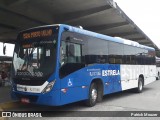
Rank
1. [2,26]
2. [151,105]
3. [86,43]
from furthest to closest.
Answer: [2,26] → [151,105] → [86,43]

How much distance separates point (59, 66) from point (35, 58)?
94 centimetres

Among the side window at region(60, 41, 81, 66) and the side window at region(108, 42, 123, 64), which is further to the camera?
the side window at region(108, 42, 123, 64)

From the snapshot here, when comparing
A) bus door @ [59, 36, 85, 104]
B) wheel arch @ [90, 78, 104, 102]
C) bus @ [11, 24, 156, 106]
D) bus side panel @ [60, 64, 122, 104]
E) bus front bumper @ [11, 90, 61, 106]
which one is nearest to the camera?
bus front bumper @ [11, 90, 61, 106]

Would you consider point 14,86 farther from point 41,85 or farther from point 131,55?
point 131,55

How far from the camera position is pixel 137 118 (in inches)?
345

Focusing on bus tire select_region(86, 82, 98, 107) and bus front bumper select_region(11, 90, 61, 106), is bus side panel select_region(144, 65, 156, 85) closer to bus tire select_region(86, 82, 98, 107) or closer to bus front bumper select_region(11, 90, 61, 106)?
bus tire select_region(86, 82, 98, 107)

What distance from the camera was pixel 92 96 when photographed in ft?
35.8

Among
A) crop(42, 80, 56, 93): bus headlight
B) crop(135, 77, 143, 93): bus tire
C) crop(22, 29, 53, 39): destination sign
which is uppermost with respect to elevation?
crop(22, 29, 53, 39): destination sign

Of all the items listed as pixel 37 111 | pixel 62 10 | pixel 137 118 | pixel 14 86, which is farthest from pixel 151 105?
pixel 62 10

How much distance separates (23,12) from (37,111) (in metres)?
8.80

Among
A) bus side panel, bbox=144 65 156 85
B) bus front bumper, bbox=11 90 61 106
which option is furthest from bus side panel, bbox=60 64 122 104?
bus side panel, bbox=144 65 156 85

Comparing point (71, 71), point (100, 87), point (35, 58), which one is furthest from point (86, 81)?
point (35, 58)

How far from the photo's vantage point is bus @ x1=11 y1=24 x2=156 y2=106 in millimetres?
8781

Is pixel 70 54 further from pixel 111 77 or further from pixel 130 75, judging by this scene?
pixel 130 75
